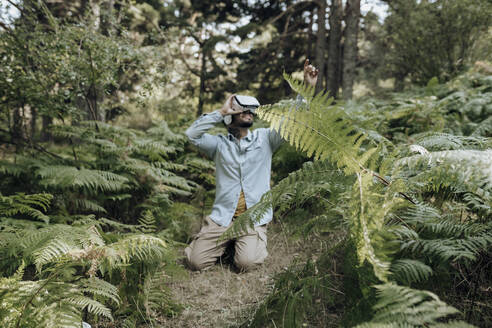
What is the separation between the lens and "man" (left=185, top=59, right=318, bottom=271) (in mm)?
3227

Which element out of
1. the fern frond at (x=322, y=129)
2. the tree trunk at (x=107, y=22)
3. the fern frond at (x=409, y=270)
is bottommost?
the fern frond at (x=409, y=270)

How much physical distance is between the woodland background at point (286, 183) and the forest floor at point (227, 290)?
0.43 feet

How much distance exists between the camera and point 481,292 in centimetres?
144

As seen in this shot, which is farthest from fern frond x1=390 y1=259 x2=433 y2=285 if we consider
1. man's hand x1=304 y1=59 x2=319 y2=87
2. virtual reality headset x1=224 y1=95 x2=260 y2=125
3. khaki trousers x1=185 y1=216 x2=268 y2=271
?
virtual reality headset x1=224 y1=95 x2=260 y2=125

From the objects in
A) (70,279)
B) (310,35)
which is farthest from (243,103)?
(310,35)

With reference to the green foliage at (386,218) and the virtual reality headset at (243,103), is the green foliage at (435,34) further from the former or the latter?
the green foliage at (386,218)

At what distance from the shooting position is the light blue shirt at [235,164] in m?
3.42

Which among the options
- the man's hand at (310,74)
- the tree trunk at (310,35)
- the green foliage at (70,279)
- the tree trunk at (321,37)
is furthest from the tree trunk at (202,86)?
the green foliage at (70,279)

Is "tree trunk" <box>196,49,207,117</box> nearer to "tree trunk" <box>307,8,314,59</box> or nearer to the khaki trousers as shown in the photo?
"tree trunk" <box>307,8,314,59</box>

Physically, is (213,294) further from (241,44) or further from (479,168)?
(241,44)

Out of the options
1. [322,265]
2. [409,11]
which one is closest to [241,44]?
[409,11]

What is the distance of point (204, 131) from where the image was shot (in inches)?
138

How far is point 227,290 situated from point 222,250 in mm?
714

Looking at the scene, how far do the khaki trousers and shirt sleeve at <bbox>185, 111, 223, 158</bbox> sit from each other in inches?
37.4
